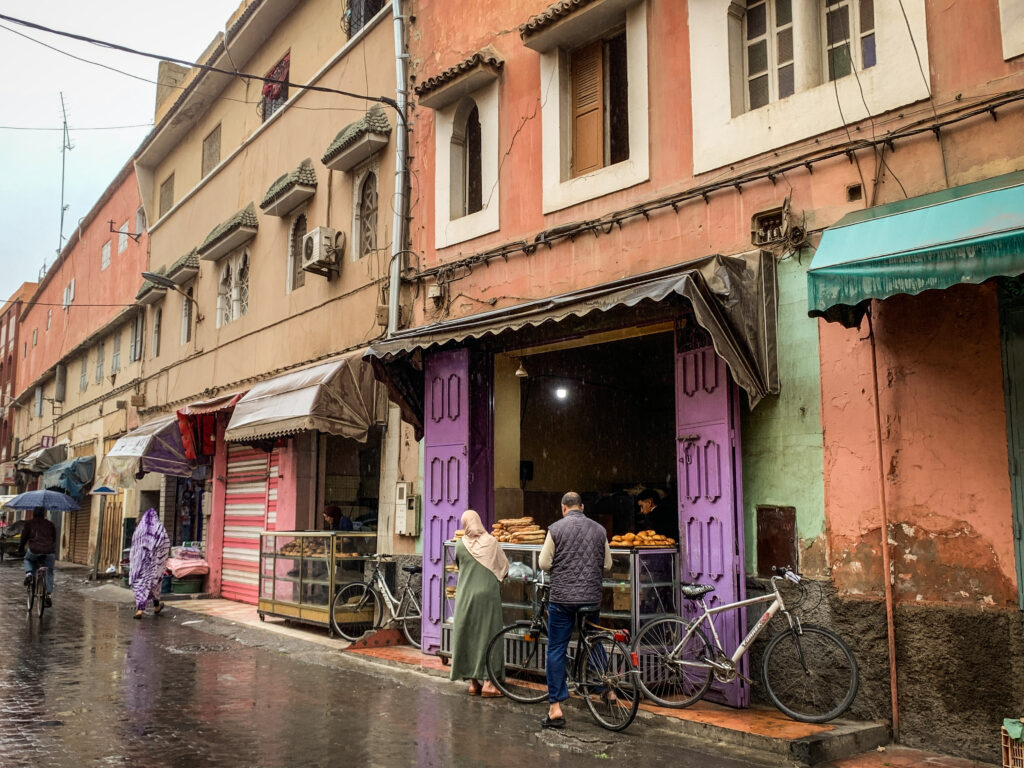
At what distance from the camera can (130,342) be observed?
81.5 feet

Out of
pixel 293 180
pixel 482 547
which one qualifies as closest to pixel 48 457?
pixel 293 180

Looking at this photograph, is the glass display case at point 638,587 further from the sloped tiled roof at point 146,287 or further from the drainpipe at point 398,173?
the sloped tiled roof at point 146,287

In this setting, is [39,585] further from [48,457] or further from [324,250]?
[48,457]

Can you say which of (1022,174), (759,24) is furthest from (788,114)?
(1022,174)

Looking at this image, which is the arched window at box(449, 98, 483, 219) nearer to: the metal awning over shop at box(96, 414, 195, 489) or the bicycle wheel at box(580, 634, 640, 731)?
the bicycle wheel at box(580, 634, 640, 731)

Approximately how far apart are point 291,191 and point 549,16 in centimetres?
660

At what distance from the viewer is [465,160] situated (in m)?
12.1

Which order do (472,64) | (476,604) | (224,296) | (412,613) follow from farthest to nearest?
(224,296), (412,613), (472,64), (476,604)

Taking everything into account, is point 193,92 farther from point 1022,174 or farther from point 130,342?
point 1022,174

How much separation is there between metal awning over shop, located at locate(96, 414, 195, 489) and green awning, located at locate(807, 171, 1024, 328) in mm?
14598

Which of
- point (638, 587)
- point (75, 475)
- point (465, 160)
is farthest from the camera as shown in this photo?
point (75, 475)

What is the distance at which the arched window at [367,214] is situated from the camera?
44.9 ft

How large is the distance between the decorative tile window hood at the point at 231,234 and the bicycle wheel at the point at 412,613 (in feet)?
29.2

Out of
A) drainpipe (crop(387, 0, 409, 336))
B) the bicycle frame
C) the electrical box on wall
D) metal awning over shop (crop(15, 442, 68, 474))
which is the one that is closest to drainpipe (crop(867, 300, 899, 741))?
the bicycle frame
